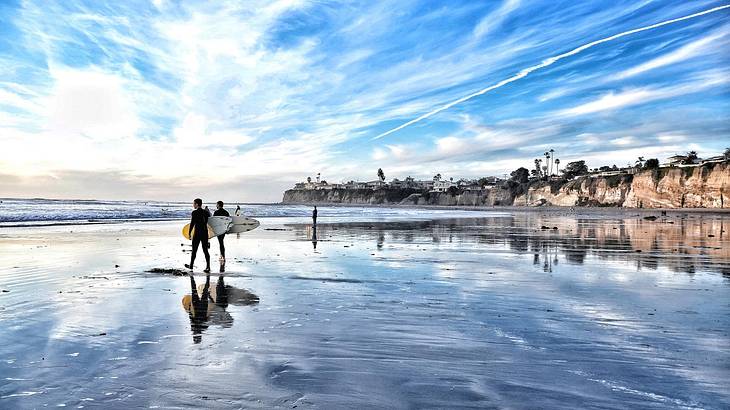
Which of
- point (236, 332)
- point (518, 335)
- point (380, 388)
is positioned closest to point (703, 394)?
point (518, 335)

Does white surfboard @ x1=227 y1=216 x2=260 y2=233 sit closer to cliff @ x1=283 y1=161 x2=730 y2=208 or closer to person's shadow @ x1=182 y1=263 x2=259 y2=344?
person's shadow @ x1=182 y1=263 x2=259 y2=344

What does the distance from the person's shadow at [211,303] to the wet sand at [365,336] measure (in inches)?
1.8

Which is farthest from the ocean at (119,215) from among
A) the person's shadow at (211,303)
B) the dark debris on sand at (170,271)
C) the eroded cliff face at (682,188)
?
the eroded cliff face at (682,188)

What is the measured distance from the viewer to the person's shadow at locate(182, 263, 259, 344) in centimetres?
799

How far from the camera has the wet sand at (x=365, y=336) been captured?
505 centimetres

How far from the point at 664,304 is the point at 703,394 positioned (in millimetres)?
5111

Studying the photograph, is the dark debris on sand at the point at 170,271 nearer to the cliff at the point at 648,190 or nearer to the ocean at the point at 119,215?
the ocean at the point at 119,215

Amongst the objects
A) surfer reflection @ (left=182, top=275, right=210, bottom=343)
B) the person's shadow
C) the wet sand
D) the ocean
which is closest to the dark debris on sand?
the wet sand

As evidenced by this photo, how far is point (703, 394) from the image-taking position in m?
5.04

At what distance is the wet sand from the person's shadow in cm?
5

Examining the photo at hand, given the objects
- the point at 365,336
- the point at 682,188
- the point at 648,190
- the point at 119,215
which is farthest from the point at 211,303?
the point at 648,190

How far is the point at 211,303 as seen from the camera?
31.8 ft

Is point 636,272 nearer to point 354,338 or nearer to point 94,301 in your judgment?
point 354,338

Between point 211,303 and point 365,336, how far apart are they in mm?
3865
